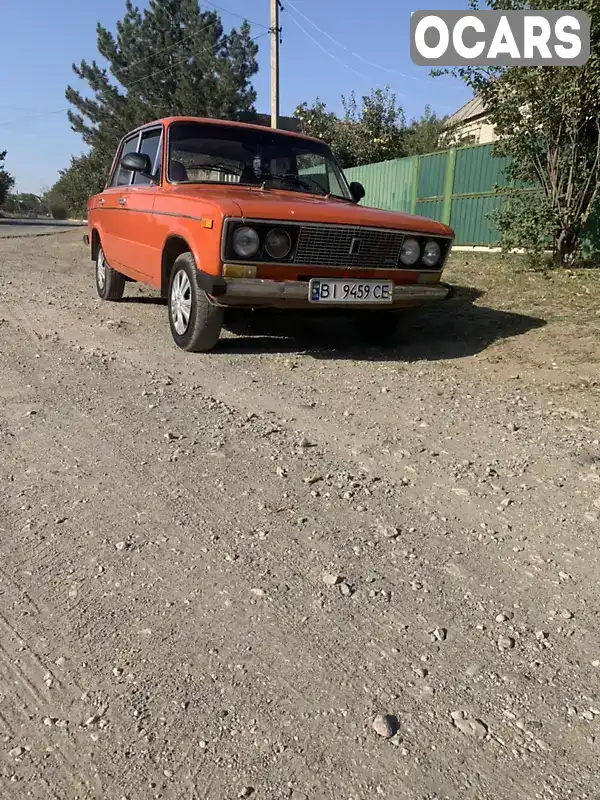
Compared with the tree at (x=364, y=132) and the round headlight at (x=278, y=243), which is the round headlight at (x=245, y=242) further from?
the tree at (x=364, y=132)

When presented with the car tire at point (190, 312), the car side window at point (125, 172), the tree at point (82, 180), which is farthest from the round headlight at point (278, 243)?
the tree at point (82, 180)

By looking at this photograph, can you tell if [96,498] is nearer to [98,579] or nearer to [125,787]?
[98,579]

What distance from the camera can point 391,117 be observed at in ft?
82.6

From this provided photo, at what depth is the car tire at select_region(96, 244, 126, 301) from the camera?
703 centimetres

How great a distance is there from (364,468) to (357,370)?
171 cm

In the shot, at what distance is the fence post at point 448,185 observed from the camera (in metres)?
12.8

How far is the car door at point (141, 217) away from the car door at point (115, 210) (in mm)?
38

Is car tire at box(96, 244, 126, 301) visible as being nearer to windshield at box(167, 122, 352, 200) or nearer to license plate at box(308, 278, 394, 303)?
windshield at box(167, 122, 352, 200)

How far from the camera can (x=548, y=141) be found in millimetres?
8984

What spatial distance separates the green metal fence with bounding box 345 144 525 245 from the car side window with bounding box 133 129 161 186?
20.3 feet

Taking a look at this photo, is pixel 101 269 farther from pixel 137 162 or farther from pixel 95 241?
pixel 137 162

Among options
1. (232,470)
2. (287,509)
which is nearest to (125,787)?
(287,509)

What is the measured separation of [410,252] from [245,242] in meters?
1.36

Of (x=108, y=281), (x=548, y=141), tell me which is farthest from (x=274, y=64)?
(x=108, y=281)
